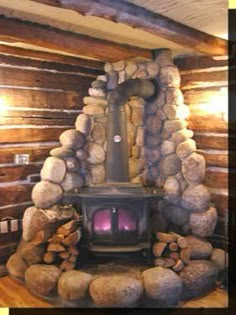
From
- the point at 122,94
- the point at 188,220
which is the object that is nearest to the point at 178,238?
the point at 188,220

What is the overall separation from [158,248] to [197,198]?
1.95 feet

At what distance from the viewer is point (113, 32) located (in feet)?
8.36

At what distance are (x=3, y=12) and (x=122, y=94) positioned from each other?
1.27 metres

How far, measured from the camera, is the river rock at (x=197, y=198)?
314 cm

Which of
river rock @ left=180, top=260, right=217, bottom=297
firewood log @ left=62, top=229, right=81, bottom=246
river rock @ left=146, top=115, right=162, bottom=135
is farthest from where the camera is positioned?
river rock @ left=146, top=115, right=162, bottom=135

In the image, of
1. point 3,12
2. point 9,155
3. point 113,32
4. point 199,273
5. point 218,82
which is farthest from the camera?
point 218,82

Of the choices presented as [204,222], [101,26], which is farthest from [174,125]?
[101,26]

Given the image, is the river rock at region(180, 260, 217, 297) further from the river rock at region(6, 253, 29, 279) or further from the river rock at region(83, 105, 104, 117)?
the river rock at region(83, 105, 104, 117)

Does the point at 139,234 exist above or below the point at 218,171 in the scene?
below

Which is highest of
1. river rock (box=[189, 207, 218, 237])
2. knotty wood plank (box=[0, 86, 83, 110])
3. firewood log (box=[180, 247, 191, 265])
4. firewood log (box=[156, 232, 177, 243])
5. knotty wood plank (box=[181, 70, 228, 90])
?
knotty wood plank (box=[181, 70, 228, 90])

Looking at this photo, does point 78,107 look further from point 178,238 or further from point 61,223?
point 178,238

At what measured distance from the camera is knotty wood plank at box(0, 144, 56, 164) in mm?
2967

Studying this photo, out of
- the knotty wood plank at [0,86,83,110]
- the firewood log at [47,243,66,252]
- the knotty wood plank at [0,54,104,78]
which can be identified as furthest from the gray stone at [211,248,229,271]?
the knotty wood plank at [0,54,104,78]

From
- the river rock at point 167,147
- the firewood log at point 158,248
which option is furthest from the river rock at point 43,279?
the river rock at point 167,147
